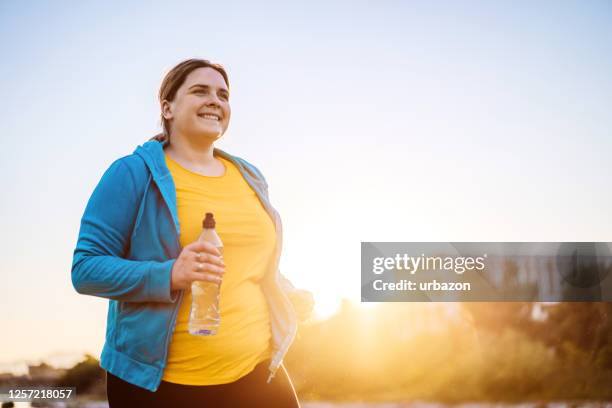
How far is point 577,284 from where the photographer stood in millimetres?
4004

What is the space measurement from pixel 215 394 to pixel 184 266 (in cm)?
38

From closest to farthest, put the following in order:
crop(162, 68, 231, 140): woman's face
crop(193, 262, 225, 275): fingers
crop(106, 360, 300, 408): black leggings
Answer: crop(193, 262, 225, 275): fingers < crop(106, 360, 300, 408): black leggings < crop(162, 68, 231, 140): woman's face

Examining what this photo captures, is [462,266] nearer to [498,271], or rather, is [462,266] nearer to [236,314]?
[498,271]

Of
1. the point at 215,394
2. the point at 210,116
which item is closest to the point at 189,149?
the point at 210,116

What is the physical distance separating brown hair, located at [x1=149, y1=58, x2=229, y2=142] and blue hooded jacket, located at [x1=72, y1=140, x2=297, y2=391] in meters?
0.22

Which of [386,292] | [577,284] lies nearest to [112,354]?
[386,292]

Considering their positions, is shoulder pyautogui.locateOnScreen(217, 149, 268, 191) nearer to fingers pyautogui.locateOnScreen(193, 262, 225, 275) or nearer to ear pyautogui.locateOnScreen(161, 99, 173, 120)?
ear pyautogui.locateOnScreen(161, 99, 173, 120)

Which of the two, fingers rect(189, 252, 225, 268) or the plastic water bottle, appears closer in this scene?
fingers rect(189, 252, 225, 268)

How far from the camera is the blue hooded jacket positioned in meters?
1.45

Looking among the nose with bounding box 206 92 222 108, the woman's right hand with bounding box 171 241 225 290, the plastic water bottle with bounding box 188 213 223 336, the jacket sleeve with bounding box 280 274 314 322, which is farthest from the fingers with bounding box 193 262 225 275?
the nose with bounding box 206 92 222 108

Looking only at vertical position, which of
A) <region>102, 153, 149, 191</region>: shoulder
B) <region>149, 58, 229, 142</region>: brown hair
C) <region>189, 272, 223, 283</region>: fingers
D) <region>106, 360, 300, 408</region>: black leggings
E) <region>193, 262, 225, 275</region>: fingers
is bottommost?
<region>106, 360, 300, 408</region>: black leggings

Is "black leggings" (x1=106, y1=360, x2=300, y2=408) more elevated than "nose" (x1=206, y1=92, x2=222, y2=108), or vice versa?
"nose" (x1=206, y1=92, x2=222, y2=108)

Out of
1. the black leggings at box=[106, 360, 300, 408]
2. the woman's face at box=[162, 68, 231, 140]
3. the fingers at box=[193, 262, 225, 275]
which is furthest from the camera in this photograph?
the woman's face at box=[162, 68, 231, 140]

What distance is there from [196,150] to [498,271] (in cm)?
266
